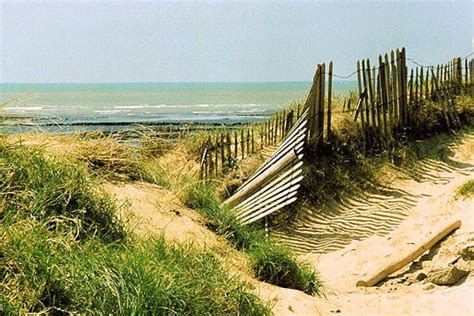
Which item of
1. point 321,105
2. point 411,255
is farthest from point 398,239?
point 321,105

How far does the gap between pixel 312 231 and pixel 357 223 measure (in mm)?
629

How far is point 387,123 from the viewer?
424 inches

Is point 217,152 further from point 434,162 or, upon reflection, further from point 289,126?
point 434,162

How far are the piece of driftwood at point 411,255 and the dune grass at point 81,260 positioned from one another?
235 cm

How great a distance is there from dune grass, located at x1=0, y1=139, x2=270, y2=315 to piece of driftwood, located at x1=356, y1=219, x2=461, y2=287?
7.70ft

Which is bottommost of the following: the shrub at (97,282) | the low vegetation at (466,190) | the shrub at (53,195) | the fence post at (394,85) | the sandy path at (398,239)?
the sandy path at (398,239)

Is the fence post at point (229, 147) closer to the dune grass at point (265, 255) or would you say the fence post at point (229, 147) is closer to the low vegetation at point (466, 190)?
the dune grass at point (265, 255)

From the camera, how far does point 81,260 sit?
12.3 feet

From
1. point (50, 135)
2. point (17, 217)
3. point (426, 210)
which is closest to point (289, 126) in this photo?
point (426, 210)

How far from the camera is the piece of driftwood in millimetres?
6449

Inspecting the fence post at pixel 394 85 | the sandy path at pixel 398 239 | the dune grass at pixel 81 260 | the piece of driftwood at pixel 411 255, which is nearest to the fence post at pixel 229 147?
the sandy path at pixel 398 239

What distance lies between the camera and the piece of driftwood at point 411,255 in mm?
6449

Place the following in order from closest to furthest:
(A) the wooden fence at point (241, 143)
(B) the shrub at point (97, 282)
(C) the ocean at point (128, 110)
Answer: (B) the shrub at point (97, 282) < (C) the ocean at point (128, 110) < (A) the wooden fence at point (241, 143)

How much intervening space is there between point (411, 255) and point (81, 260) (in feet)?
13.2
